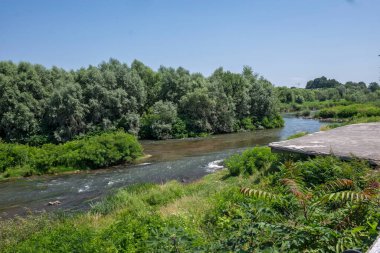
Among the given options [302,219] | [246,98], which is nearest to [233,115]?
[246,98]

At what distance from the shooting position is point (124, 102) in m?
43.3

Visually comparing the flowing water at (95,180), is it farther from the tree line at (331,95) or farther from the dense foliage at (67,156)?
the tree line at (331,95)

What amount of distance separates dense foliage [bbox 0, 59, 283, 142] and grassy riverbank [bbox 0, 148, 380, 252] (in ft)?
94.9

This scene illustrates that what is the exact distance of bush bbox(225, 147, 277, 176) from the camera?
1675 centimetres

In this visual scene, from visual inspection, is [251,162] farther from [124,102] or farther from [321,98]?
[321,98]

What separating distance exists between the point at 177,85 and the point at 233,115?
33.7 feet

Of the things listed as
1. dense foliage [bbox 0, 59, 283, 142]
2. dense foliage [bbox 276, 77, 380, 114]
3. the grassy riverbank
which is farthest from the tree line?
the grassy riverbank

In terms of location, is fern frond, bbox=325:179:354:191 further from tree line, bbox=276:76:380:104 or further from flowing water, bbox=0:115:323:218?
tree line, bbox=276:76:380:104

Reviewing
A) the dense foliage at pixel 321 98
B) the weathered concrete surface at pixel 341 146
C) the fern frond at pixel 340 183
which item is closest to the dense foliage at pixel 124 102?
the dense foliage at pixel 321 98

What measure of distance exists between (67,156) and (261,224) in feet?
83.0

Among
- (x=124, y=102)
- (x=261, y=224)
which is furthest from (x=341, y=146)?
(x=124, y=102)

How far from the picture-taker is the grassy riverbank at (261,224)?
427 cm

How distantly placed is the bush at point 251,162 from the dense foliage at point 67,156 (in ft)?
42.7

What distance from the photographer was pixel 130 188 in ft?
59.1
